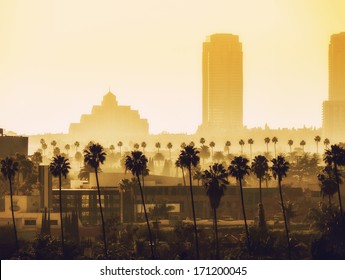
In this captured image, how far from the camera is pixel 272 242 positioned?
7840 inches

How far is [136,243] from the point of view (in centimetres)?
19875

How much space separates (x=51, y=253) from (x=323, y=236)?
1661 inches

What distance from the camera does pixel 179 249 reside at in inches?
7697
